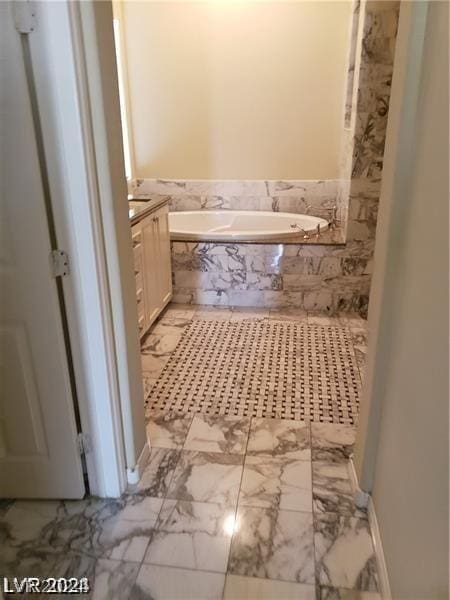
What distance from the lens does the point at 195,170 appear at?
455 cm

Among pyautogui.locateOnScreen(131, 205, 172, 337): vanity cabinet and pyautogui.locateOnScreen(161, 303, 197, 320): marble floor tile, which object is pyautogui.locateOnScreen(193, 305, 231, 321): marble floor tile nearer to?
pyautogui.locateOnScreen(161, 303, 197, 320): marble floor tile

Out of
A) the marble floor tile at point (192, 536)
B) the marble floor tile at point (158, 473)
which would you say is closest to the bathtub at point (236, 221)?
the marble floor tile at point (158, 473)

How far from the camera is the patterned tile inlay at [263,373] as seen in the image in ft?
7.94

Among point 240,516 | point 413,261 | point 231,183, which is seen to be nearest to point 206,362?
point 240,516

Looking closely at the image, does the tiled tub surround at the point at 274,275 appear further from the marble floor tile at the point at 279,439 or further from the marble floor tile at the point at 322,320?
the marble floor tile at the point at 279,439

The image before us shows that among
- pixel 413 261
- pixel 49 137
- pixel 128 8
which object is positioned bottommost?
pixel 413 261

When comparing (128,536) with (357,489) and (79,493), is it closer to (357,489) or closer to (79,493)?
(79,493)

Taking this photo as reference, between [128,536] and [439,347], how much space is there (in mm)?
1276

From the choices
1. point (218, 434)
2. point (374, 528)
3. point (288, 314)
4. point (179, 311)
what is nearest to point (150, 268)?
point (179, 311)

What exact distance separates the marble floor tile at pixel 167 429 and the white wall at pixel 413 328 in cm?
91

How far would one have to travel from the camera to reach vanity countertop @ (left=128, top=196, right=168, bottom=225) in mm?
2792

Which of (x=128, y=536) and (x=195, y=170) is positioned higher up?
(x=195, y=170)

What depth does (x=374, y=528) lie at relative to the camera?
1639 mm

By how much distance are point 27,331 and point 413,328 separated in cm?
123
